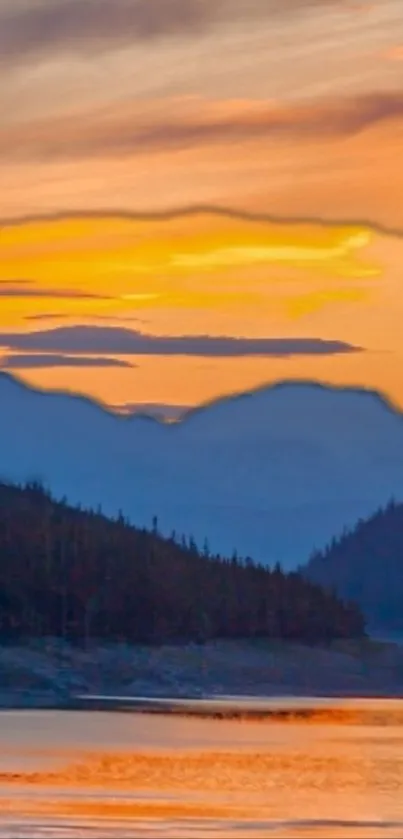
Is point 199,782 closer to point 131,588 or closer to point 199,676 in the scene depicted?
point 199,676

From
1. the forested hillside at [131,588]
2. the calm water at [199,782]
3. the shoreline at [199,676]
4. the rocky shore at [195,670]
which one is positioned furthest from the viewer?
the forested hillside at [131,588]

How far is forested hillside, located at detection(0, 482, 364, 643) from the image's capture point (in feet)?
229

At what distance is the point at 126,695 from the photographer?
58.9 m

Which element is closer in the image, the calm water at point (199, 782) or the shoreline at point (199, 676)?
the calm water at point (199, 782)

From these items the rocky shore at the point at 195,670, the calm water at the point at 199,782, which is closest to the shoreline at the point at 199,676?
the rocky shore at the point at 195,670

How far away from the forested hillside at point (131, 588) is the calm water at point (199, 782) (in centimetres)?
2314

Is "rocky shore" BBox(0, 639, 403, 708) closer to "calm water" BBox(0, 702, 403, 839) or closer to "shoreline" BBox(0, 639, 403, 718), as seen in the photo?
"shoreline" BBox(0, 639, 403, 718)

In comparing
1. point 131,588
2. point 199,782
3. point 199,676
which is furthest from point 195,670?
point 199,782

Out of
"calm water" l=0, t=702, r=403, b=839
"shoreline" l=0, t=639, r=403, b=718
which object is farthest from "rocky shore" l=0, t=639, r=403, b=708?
"calm water" l=0, t=702, r=403, b=839

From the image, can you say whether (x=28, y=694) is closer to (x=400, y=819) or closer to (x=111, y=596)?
(x=111, y=596)

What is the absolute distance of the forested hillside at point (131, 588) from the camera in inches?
Result: 2744

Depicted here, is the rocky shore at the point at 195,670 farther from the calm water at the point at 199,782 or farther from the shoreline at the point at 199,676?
the calm water at the point at 199,782

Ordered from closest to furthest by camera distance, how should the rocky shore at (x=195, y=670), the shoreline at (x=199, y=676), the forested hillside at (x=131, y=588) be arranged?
the shoreline at (x=199, y=676) < the rocky shore at (x=195, y=670) < the forested hillside at (x=131, y=588)

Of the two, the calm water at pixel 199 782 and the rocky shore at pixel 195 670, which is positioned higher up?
the rocky shore at pixel 195 670
